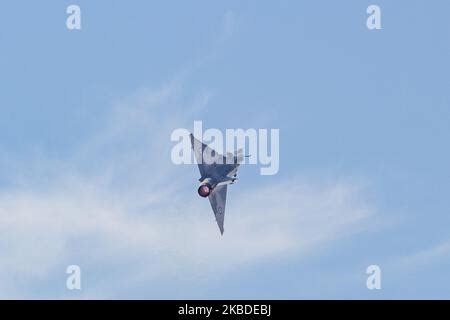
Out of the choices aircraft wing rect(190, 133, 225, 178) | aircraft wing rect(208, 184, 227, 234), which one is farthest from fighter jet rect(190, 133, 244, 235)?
aircraft wing rect(208, 184, 227, 234)

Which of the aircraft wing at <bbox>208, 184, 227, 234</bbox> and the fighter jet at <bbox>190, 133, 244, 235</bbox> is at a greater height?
the fighter jet at <bbox>190, 133, 244, 235</bbox>

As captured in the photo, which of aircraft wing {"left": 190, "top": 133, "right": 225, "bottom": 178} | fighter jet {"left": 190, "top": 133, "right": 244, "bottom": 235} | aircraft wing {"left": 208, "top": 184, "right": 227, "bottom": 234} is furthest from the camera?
aircraft wing {"left": 208, "top": 184, "right": 227, "bottom": 234}

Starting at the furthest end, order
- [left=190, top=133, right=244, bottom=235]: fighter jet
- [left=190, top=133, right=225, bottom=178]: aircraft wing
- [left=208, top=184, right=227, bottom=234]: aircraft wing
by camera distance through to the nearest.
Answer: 1. [left=208, top=184, right=227, bottom=234]: aircraft wing
2. [left=190, top=133, right=225, bottom=178]: aircraft wing
3. [left=190, top=133, right=244, bottom=235]: fighter jet

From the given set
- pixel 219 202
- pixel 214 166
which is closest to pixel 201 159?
pixel 214 166

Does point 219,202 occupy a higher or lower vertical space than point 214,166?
lower

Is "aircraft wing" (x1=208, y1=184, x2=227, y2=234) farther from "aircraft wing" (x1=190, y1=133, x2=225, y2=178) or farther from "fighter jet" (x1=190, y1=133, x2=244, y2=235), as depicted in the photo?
"aircraft wing" (x1=190, y1=133, x2=225, y2=178)

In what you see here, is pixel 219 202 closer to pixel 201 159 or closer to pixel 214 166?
pixel 214 166

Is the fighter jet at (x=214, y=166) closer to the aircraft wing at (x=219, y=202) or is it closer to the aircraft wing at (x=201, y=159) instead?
the aircraft wing at (x=201, y=159)

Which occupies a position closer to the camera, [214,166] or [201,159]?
[214,166]

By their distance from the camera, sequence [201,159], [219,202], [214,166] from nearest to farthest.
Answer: [214,166] → [201,159] → [219,202]
